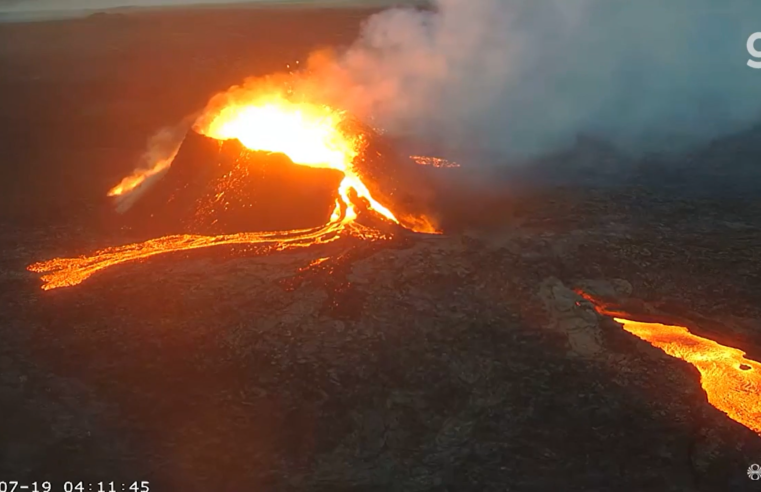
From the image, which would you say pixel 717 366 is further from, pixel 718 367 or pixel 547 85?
pixel 547 85

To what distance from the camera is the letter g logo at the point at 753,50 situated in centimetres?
4047

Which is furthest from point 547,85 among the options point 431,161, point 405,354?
point 405,354

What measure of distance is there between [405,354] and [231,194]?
883 centimetres

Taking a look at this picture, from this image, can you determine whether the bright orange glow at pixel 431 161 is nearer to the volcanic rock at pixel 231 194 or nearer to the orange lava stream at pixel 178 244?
the volcanic rock at pixel 231 194

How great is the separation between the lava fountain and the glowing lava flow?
6.18 metres

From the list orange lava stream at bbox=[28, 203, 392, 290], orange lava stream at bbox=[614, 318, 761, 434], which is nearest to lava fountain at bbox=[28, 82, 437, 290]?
orange lava stream at bbox=[28, 203, 392, 290]

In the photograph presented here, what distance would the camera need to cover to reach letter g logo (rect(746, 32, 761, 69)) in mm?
40469

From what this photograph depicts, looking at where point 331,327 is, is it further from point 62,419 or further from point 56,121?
point 56,121

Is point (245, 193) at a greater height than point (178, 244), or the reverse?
point (245, 193)

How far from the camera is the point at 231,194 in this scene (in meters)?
19.4

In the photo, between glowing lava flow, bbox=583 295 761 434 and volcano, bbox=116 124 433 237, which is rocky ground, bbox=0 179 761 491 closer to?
glowing lava flow, bbox=583 295 761 434

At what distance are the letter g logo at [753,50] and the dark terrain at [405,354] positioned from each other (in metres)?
23.6

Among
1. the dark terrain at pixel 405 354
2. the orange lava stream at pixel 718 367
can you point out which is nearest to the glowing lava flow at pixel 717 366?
the orange lava stream at pixel 718 367

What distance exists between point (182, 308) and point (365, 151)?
9590 millimetres
